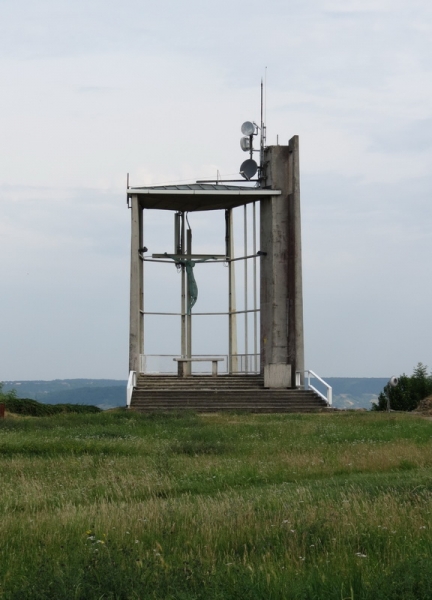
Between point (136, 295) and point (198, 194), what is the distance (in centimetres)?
457

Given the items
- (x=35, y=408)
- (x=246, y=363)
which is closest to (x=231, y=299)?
(x=246, y=363)

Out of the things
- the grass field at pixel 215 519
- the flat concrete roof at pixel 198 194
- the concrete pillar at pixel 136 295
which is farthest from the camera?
the flat concrete roof at pixel 198 194

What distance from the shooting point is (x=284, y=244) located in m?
38.3

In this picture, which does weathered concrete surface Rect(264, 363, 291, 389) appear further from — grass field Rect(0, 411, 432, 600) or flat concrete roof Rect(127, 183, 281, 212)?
grass field Rect(0, 411, 432, 600)

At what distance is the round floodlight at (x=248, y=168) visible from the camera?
39625 mm

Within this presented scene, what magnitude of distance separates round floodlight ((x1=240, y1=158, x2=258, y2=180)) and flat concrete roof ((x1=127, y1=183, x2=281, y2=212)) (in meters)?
1.11

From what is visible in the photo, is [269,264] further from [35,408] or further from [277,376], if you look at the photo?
[35,408]

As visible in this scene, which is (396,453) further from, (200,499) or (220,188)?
(220,188)

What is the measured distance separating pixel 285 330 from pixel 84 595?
31.7 metres

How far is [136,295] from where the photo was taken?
37.4 meters

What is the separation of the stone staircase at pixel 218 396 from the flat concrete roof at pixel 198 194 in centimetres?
708

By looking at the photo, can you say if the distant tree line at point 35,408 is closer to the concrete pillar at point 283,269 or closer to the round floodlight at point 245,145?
the concrete pillar at point 283,269

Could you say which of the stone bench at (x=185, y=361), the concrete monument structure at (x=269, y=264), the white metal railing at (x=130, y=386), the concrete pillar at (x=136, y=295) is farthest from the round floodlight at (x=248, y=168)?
the white metal railing at (x=130, y=386)

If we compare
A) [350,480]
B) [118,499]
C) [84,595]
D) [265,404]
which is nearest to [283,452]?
[350,480]
